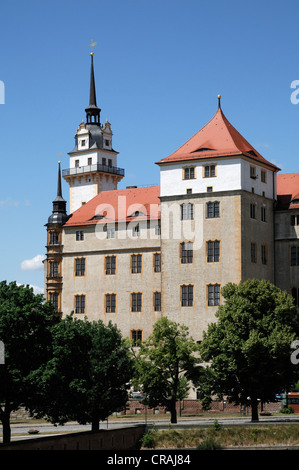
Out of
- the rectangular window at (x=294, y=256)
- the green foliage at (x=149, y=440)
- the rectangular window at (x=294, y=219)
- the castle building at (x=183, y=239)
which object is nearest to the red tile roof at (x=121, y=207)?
the castle building at (x=183, y=239)

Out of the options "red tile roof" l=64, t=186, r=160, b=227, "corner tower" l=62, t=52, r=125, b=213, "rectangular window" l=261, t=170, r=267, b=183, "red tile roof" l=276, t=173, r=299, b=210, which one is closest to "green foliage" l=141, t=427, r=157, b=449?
"red tile roof" l=64, t=186, r=160, b=227

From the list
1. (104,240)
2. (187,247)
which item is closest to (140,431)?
(187,247)

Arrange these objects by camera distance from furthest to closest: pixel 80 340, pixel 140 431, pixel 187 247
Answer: pixel 187 247, pixel 140 431, pixel 80 340

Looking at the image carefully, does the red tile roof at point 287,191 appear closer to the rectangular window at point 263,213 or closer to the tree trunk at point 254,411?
the rectangular window at point 263,213

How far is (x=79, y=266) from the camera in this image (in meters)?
117

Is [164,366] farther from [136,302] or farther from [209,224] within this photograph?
[136,302]

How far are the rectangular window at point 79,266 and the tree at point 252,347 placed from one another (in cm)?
3006

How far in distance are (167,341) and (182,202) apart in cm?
1794

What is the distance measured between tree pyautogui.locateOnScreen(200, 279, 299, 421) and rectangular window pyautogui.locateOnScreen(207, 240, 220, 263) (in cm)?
1457

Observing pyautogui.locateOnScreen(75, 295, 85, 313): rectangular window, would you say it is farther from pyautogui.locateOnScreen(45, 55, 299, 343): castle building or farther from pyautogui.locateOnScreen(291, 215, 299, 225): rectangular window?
pyautogui.locateOnScreen(291, 215, 299, 225): rectangular window

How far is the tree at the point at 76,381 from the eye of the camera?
223ft

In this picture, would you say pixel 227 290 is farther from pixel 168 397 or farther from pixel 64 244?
pixel 64 244

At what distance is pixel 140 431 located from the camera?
77312mm

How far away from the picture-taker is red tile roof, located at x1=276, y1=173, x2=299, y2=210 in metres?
110
